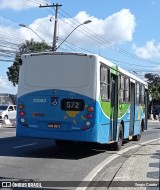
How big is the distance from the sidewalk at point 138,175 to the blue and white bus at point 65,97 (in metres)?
1.59

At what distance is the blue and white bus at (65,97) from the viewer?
43.7ft

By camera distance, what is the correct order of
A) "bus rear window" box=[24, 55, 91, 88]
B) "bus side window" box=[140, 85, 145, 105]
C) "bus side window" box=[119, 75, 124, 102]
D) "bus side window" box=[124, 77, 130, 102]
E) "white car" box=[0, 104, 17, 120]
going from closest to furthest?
"bus rear window" box=[24, 55, 91, 88] → "bus side window" box=[119, 75, 124, 102] → "bus side window" box=[124, 77, 130, 102] → "bus side window" box=[140, 85, 145, 105] → "white car" box=[0, 104, 17, 120]

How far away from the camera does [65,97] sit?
44.6 ft

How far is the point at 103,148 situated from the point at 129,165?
4.83 m

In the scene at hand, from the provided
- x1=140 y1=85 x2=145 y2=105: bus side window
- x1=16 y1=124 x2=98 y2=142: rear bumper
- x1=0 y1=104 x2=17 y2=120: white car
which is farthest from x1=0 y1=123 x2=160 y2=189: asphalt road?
x1=0 y1=104 x2=17 y2=120: white car

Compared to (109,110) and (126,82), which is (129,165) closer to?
Answer: (109,110)

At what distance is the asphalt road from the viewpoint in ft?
33.1

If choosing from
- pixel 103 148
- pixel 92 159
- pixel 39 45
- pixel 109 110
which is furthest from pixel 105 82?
pixel 39 45

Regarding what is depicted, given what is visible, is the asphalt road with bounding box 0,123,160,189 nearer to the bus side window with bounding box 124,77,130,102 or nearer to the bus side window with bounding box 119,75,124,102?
the bus side window with bounding box 119,75,124,102

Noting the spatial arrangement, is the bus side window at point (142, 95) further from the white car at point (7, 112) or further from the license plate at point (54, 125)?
the white car at point (7, 112)

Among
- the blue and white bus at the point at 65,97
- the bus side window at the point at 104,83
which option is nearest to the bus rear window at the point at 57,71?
the blue and white bus at the point at 65,97

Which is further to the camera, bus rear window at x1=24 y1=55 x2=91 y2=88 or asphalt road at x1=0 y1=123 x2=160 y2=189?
bus rear window at x1=24 y1=55 x2=91 y2=88

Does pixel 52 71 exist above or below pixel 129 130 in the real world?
above

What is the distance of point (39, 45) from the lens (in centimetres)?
5834
